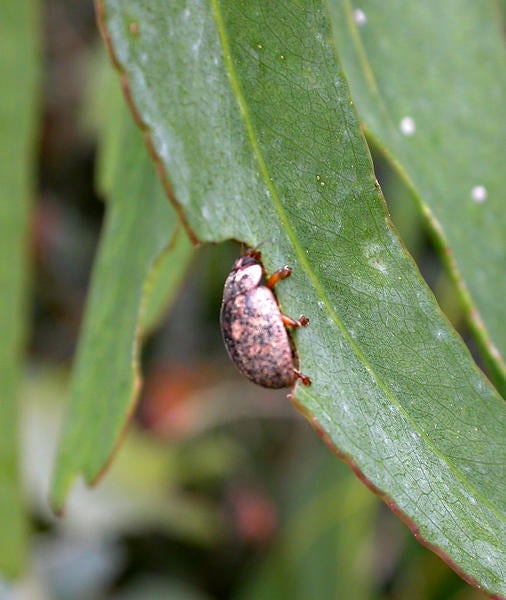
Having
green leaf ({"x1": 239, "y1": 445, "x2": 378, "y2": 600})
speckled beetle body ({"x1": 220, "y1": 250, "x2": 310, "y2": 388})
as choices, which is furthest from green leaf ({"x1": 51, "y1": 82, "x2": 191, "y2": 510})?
green leaf ({"x1": 239, "y1": 445, "x2": 378, "y2": 600})

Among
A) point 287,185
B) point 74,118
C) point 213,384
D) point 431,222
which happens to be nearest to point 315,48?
point 287,185

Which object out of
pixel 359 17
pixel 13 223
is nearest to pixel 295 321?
pixel 359 17

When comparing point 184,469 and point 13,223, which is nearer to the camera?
point 13,223

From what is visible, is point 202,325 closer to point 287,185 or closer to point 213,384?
point 213,384

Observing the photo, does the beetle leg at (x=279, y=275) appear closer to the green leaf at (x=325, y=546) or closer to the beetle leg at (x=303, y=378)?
the beetle leg at (x=303, y=378)

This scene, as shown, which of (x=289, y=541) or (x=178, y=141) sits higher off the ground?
(x=178, y=141)

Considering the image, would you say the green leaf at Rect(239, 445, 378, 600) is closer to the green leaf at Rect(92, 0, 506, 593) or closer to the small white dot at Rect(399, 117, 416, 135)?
the small white dot at Rect(399, 117, 416, 135)

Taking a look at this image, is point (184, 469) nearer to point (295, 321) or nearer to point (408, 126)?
point (408, 126)

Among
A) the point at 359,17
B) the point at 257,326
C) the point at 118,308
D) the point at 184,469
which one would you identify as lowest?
the point at 184,469
